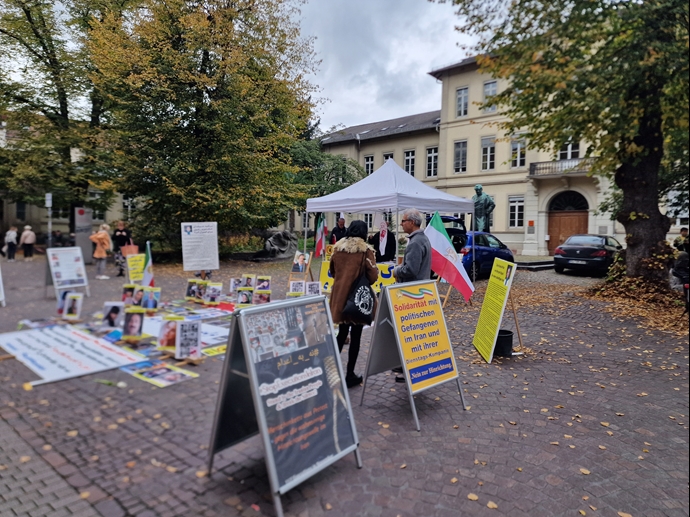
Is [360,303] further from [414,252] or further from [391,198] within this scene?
[391,198]

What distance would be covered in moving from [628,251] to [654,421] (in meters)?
2.90

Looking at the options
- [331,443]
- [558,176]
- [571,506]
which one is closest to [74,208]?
[331,443]

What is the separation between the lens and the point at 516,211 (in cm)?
197

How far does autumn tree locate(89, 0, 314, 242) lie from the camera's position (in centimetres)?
283

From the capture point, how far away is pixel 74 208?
2.23 m

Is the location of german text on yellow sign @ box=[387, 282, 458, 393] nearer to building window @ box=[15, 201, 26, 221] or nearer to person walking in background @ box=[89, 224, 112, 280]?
person walking in background @ box=[89, 224, 112, 280]

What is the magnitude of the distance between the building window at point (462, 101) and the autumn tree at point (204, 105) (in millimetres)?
1690

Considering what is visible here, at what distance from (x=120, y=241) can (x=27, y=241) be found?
428mm

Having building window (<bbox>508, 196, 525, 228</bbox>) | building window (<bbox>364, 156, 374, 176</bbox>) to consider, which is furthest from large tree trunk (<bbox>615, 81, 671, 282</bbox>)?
building window (<bbox>364, 156, 374, 176</bbox>)

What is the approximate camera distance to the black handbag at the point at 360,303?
412cm

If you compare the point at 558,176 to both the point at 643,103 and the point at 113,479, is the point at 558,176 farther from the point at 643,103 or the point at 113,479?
the point at 113,479

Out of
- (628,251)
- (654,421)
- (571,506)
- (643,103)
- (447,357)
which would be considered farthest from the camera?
(447,357)

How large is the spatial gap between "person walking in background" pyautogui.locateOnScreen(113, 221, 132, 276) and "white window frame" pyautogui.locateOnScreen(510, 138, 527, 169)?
6.47ft

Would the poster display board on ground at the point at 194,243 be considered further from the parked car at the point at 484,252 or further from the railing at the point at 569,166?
the parked car at the point at 484,252
